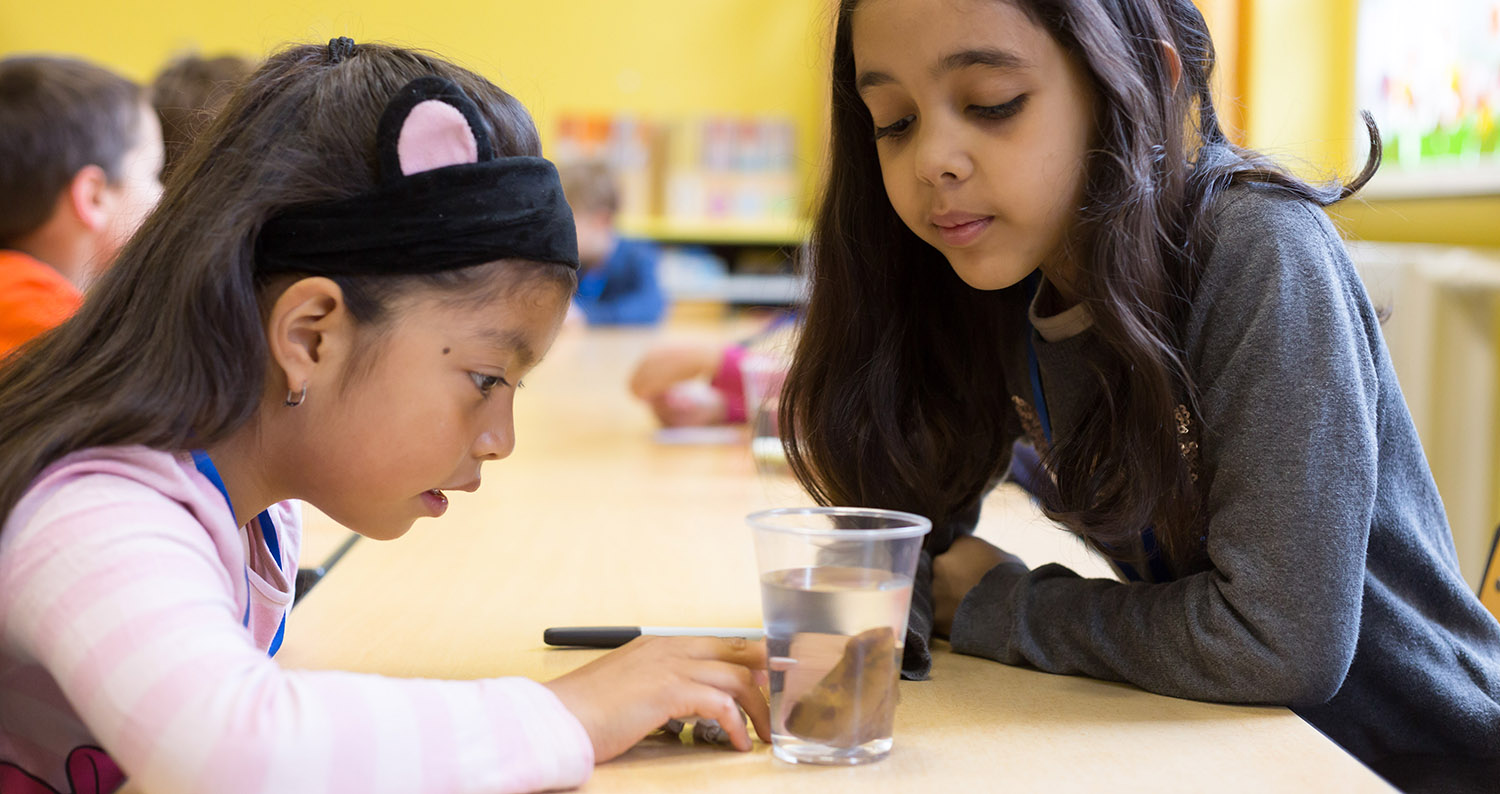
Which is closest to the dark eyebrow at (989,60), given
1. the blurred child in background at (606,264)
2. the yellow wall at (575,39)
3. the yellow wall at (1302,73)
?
the yellow wall at (1302,73)

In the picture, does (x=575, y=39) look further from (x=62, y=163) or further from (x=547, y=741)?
(x=547, y=741)

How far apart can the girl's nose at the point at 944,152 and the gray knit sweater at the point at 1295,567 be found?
0.59ft

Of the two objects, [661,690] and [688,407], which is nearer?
[661,690]

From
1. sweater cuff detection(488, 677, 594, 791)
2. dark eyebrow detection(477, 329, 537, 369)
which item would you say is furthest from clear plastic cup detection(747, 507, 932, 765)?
dark eyebrow detection(477, 329, 537, 369)

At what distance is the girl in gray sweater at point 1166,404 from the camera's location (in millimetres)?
762

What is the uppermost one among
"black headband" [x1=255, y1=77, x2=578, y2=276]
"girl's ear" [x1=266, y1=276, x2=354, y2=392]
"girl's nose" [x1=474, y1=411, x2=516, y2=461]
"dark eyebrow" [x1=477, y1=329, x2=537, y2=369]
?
"black headband" [x1=255, y1=77, x2=578, y2=276]

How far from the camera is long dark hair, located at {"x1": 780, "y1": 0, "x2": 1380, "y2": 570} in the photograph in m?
0.85

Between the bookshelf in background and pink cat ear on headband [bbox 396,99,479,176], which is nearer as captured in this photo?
pink cat ear on headband [bbox 396,99,479,176]

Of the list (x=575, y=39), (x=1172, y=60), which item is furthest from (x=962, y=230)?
(x=575, y=39)

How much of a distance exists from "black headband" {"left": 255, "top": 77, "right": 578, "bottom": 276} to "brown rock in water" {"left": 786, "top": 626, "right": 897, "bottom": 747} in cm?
32

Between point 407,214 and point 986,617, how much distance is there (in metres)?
0.47

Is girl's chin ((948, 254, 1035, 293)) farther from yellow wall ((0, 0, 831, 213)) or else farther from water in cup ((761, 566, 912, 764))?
yellow wall ((0, 0, 831, 213))

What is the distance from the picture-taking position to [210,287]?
699mm

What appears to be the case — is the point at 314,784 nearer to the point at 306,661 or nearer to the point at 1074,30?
the point at 306,661
